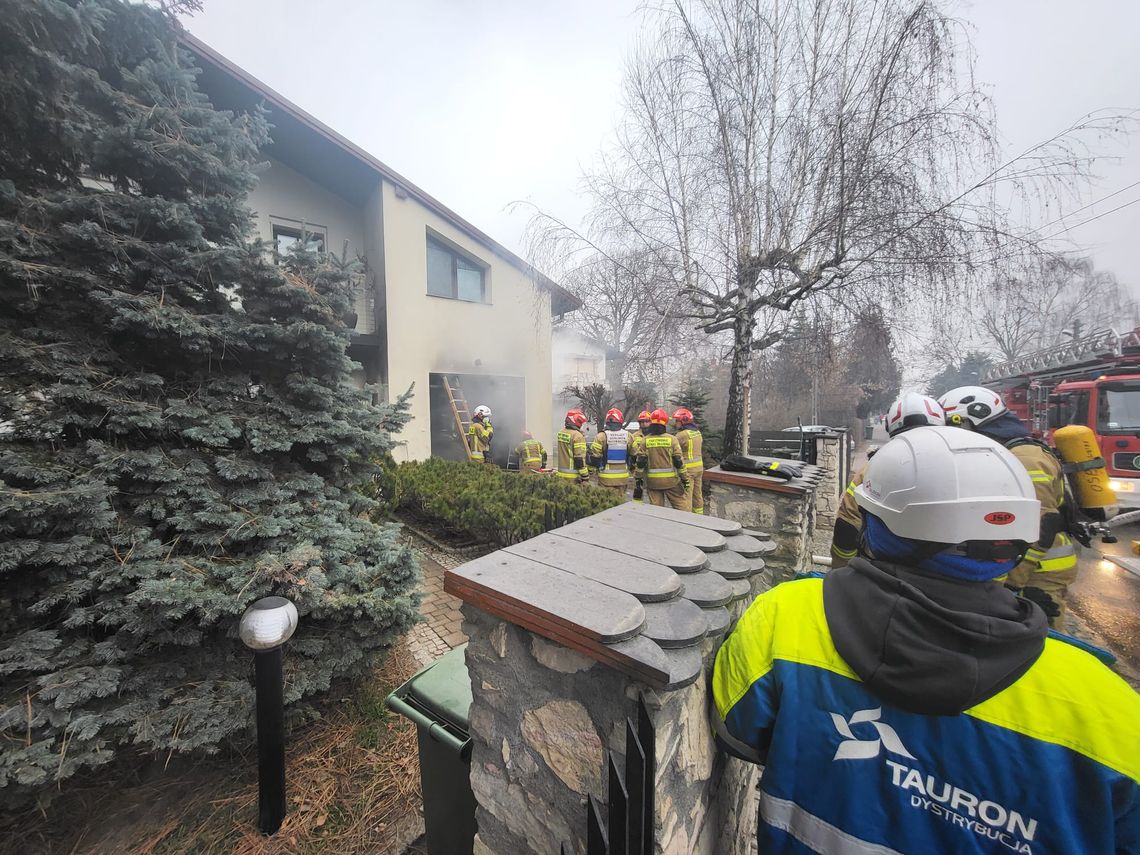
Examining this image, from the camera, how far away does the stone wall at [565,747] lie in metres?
1.11

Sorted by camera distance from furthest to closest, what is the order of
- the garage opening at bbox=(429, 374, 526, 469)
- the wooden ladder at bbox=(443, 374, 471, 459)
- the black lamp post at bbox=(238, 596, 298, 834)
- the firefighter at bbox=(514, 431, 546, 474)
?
the garage opening at bbox=(429, 374, 526, 469)
the wooden ladder at bbox=(443, 374, 471, 459)
the firefighter at bbox=(514, 431, 546, 474)
the black lamp post at bbox=(238, 596, 298, 834)

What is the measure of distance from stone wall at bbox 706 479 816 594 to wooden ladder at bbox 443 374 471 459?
6.54 meters

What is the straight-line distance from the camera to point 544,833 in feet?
4.29

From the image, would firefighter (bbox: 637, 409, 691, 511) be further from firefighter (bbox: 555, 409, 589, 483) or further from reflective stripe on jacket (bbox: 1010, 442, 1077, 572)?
reflective stripe on jacket (bbox: 1010, 442, 1077, 572)

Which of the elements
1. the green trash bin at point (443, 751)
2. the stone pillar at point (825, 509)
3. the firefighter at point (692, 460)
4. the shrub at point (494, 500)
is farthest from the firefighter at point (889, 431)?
the firefighter at point (692, 460)

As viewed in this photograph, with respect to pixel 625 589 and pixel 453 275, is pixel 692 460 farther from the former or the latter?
pixel 453 275

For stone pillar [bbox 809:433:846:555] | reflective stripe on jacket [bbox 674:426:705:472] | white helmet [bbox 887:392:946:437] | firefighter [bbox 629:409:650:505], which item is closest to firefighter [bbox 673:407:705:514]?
reflective stripe on jacket [bbox 674:426:705:472]

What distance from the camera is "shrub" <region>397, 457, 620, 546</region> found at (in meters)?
4.71

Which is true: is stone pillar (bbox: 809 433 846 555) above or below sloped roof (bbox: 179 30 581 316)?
below

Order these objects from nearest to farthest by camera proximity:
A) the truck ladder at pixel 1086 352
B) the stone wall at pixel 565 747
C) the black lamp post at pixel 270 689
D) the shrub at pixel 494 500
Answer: the stone wall at pixel 565 747 < the black lamp post at pixel 270 689 < the shrub at pixel 494 500 < the truck ladder at pixel 1086 352

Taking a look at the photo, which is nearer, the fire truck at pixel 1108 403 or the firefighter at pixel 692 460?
the firefighter at pixel 692 460

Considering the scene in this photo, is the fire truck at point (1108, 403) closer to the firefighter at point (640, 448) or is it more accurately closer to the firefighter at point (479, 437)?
the firefighter at point (640, 448)

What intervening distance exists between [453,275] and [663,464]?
272 inches

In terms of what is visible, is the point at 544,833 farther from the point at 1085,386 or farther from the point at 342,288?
the point at 1085,386
